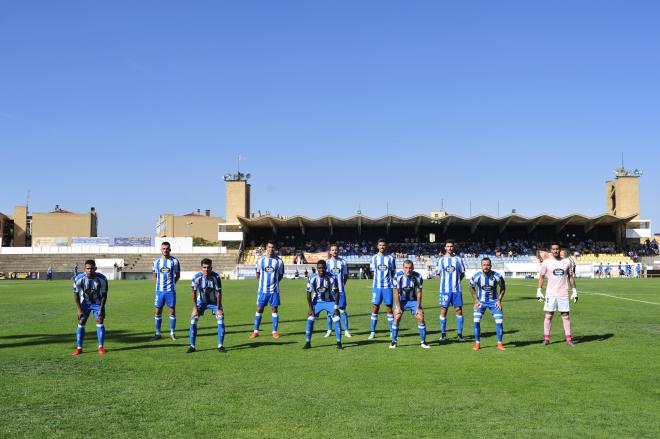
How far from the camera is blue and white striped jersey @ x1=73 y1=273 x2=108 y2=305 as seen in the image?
12.4 m

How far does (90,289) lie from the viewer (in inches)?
489

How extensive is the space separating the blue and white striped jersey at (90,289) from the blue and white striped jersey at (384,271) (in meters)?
6.08

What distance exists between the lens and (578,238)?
75562 mm

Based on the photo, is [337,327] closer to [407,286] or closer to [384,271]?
[407,286]

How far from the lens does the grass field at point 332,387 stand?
6707 millimetres

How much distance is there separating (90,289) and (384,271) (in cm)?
650

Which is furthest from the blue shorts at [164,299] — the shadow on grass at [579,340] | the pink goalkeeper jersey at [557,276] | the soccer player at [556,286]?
the pink goalkeeper jersey at [557,276]

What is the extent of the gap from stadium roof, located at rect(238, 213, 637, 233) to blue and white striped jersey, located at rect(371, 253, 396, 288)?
188ft

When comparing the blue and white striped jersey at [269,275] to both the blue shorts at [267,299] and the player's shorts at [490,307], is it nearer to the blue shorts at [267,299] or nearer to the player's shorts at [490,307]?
the blue shorts at [267,299]

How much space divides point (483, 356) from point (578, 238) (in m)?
70.1

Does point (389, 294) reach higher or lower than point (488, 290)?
lower

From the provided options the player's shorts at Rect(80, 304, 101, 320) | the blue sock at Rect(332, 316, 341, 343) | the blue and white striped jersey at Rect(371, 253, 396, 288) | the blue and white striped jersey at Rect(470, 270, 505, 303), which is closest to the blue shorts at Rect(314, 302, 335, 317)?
the blue sock at Rect(332, 316, 341, 343)

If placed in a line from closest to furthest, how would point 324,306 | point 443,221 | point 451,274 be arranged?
point 324,306
point 451,274
point 443,221

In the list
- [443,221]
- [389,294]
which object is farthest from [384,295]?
[443,221]
